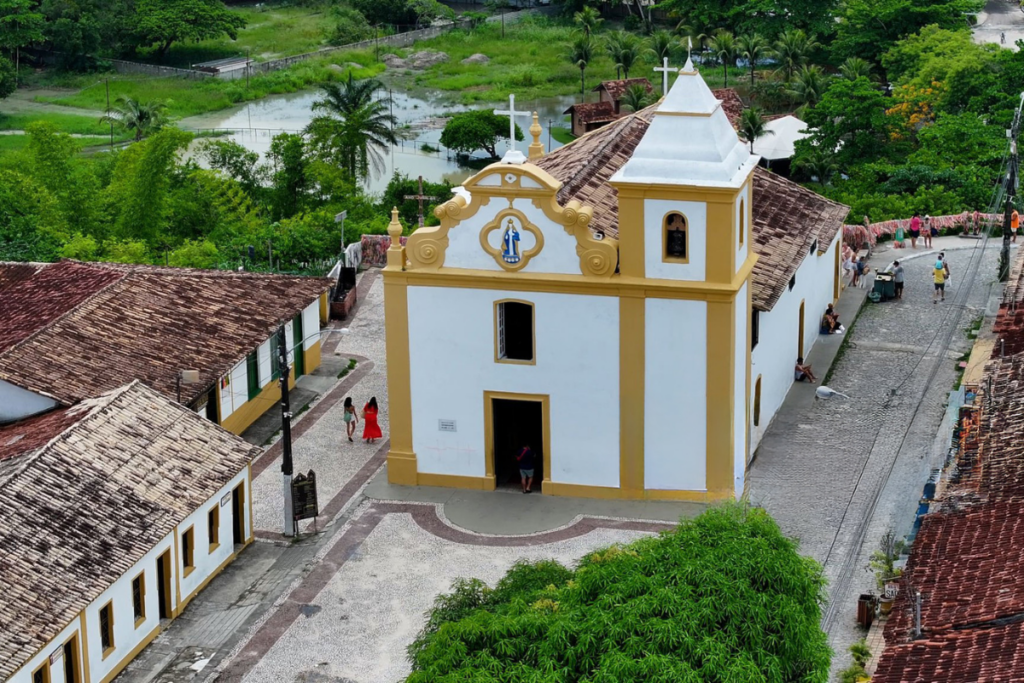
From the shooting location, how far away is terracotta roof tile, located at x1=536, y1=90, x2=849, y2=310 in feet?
146

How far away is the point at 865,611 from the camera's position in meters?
36.1

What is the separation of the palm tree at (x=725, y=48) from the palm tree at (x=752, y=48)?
654 millimetres

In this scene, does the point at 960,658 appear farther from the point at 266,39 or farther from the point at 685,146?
the point at 266,39

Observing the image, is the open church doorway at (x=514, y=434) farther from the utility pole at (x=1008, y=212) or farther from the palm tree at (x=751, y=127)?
the palm tree at (x=751, y=127)

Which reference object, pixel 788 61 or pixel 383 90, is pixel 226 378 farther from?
pixel 383 90

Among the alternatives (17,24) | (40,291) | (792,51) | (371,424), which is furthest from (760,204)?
(17,24)

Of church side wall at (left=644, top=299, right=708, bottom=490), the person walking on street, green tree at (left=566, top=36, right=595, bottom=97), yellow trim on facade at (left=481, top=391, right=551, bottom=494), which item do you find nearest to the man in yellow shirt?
the person walking on street

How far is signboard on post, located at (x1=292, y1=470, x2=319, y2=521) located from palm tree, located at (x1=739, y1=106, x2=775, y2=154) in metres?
38.4

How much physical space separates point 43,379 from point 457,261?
1016cm

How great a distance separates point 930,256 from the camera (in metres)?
60.0

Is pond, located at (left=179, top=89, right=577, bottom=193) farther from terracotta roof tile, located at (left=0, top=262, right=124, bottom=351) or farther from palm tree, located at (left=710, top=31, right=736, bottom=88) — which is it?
terracotta roof tile, located at (left=0, top=262, right=124, bottom=351)

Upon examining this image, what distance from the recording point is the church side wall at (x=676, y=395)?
4078cm

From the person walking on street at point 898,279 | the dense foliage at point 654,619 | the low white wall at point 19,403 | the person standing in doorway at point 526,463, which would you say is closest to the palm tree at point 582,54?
the person walking on street at point 898,279

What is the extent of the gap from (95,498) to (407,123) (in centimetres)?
6331
